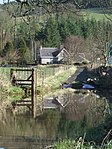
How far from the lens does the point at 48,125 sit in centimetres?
1827

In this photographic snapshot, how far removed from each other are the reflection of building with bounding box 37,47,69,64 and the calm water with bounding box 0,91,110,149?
5588cm

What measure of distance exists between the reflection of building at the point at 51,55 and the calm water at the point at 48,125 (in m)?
55.9

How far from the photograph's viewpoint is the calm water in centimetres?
1495

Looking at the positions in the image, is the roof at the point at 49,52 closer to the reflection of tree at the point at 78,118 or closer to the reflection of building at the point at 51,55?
the reflection of building at the point at 51,55

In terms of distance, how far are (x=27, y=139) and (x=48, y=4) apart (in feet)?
22.2

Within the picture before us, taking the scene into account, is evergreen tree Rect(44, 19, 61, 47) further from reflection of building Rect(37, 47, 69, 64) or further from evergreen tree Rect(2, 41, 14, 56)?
evergreen tree Rect(2, 41, 14, 56)

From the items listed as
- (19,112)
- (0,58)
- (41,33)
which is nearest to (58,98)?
(19,112)

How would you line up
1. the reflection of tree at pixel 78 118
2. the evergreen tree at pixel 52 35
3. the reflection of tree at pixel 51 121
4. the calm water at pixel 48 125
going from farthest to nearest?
1. the evergreen tree at pixel 52 35
2. the reflection of tree at pixel 78 118
3. the reflection of tree at pixel 51 121
4. the calm water at pixel 48 125

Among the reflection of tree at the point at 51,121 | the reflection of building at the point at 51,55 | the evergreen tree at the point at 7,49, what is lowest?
the reflection of building at the point at 51,55

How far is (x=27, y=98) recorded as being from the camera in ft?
92.9

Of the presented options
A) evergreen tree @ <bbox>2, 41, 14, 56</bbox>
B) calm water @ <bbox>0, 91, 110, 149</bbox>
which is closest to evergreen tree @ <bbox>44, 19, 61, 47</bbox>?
evergreen tree @ <bbox>2, 41, 14, 56</bbox>

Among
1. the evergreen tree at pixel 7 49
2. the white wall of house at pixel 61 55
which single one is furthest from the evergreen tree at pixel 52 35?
the evergreen tree at pixel 7 49

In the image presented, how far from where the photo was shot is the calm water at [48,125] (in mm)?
14945

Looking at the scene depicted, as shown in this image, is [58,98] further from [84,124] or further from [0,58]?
[0,58]
